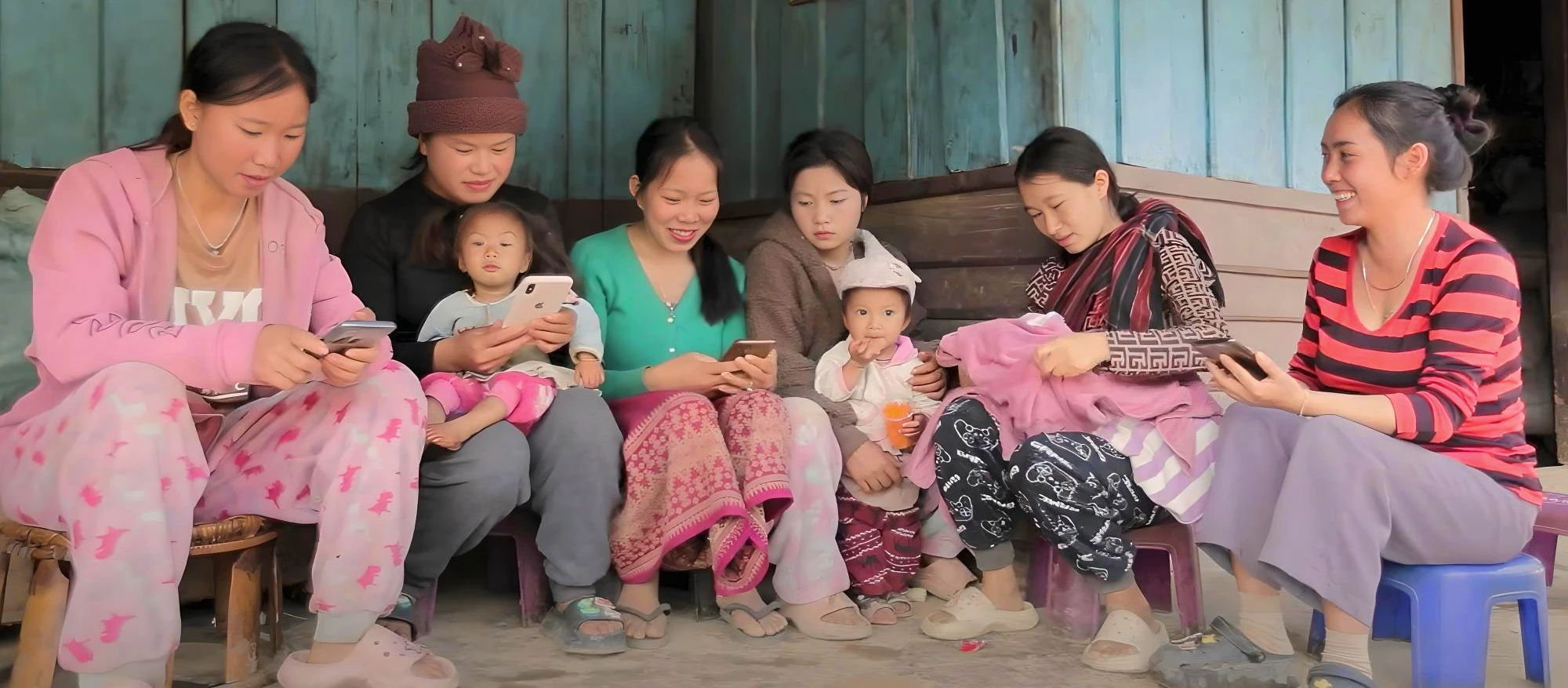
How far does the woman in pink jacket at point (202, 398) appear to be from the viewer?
69.6 inches

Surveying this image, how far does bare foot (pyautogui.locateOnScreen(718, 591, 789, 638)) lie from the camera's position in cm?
254

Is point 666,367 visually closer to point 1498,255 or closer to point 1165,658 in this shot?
point 1165,658

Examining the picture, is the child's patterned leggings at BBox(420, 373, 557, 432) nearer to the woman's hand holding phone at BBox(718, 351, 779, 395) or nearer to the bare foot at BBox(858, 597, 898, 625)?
the woman's hand holding phone at BBox(718, 351, 779, 395)

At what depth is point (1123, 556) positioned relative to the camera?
2.40 meters

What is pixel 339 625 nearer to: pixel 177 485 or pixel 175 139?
pixel 177 485

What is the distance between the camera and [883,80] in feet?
11.8

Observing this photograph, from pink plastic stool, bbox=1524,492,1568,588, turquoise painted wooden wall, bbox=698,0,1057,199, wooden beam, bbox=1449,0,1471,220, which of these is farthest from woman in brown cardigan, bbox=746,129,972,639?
wooden beam, bbox=1449,0,1471,220

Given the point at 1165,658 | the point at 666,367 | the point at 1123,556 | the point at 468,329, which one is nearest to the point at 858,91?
the point at 666,367

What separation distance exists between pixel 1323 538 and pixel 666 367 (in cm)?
143

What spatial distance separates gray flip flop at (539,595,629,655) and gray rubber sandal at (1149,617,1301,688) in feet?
3.45

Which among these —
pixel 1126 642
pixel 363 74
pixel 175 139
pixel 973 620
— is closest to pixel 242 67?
pixel 175 139

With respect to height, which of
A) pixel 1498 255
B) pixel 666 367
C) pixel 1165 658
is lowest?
pixel 1165 658

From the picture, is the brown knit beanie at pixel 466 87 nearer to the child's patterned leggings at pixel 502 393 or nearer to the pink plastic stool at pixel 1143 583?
the child's patterned leggings at pixel 502 393

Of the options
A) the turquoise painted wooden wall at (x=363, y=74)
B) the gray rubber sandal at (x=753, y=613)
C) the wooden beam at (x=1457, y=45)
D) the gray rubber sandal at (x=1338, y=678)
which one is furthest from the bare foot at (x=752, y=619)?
the wooden beam at (x=1457, y=45)
